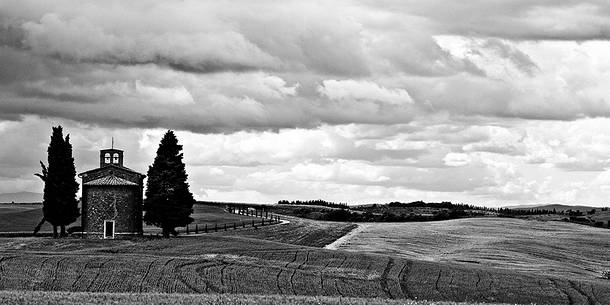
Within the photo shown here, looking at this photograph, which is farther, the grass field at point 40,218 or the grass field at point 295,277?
the grass field at point 40,218

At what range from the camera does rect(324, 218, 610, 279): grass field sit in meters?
92.9

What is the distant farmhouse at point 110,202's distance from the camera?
106938 millimetres

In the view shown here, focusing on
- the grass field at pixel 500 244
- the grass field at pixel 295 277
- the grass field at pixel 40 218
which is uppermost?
the grass field at pixel 40 218

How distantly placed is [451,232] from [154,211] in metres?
41.4

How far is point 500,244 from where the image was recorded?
111 m

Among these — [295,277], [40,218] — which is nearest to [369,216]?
[40,218]

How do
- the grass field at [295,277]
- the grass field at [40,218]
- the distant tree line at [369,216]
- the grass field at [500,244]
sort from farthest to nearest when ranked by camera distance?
the distant tree line at [369,216] → the grass field at [40,218] → the grass field at [500,244] → the grass field at [295,277]

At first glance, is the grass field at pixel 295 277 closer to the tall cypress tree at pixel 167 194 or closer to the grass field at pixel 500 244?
the grass field at pixel 500 244

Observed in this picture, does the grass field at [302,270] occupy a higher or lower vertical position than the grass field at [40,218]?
lower

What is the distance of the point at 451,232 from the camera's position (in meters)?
130

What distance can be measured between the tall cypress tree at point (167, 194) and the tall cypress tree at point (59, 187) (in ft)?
26.6

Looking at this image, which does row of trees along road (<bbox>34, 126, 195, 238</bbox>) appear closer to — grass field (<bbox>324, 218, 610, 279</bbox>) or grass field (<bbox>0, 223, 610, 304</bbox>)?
grass field (<bbox>324, 218, 610, 279</bbox>)

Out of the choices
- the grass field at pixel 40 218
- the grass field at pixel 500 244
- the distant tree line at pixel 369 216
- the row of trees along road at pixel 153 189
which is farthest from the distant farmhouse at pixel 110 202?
the distant tree line at pixel 369 216

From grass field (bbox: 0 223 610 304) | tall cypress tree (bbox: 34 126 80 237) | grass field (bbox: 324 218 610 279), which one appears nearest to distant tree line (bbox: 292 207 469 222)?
grass field (bbox: 324 218 610 279)
